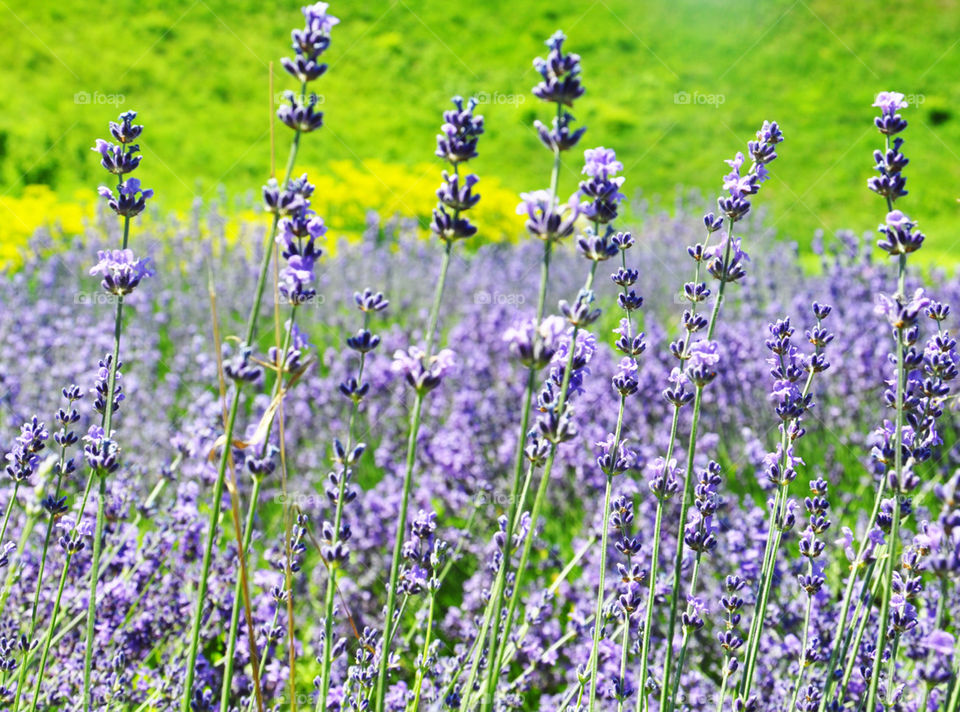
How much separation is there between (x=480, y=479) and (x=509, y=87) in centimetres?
1386

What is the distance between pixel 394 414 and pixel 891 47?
1720cm

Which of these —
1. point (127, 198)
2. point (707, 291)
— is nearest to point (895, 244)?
point (707, 291)

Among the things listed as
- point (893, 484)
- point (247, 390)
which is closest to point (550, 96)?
point (893, 484)

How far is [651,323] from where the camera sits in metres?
4.56

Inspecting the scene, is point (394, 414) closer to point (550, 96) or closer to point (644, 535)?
point (644, 535)

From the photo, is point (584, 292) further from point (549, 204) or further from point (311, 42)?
point (311, 42)

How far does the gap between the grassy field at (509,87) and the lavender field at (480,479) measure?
7.29 meters

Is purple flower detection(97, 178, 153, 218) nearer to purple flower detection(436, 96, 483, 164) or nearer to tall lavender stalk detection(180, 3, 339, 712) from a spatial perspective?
tall lavender stalk detection(180, 3, 339, 712)

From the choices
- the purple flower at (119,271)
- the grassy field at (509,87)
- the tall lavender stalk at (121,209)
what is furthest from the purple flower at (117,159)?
the grassy field at (509,87)

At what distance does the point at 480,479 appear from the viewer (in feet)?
11.9

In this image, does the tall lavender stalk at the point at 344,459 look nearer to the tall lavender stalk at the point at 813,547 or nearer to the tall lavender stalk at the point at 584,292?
the tall lavender stalk at the point at 584,292

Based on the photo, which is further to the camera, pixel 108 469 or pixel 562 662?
pixel 562 662

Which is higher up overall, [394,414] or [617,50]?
[617,50]

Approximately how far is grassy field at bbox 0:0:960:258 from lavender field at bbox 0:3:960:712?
7290 millimetres
